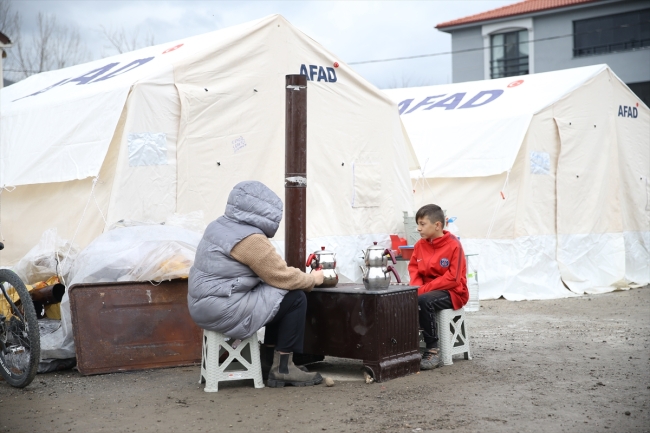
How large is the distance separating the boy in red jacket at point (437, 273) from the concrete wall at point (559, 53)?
23032mm

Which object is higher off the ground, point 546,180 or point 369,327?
point 546,180

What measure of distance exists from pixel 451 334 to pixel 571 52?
84.8ft

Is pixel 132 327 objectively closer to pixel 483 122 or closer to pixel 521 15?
pixel 483 122

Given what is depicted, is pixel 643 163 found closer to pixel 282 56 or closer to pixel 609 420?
pixel 282 56

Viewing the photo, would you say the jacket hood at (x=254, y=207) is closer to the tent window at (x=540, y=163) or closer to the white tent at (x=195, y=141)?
the white tent at (x=195, y=141)

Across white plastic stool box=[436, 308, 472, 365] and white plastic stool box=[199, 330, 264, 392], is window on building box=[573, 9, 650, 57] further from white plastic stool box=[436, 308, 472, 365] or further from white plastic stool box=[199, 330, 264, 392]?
white plastic stool box=[199, 330, 264, 392]

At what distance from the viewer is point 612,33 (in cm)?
2745

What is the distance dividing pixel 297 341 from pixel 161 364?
1.26 metres

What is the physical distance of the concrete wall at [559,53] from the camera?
86.4 ft

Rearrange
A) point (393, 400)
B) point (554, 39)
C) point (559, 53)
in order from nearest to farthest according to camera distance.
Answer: point (393, 400) < point (559, 53) < point (554, 39)

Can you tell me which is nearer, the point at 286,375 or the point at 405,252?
the point at 286,375

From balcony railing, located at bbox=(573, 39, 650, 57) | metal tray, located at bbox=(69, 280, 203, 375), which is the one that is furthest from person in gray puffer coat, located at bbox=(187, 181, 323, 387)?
balcony railing, located at bbox=(573, 39, 650, 57)

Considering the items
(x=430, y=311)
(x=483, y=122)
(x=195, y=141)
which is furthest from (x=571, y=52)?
(x=430, y=311)

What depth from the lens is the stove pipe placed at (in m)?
5.22
